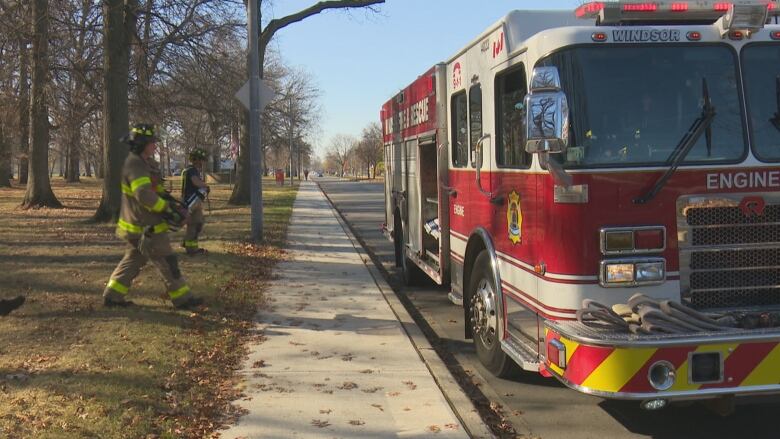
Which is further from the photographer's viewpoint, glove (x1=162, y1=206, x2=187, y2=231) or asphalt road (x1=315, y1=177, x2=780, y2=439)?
glove (x1=162, y1=206, x2=187, y2=231)

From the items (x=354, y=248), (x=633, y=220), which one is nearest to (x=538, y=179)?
(x=633, y=220)

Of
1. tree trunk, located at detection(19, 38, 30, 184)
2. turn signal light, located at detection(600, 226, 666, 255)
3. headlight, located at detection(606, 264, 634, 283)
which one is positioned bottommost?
headlight, located at detection(606, 264, 634, 283)

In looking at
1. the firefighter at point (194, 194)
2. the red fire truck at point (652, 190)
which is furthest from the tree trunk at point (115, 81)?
the red fire truck at point (652, 190)

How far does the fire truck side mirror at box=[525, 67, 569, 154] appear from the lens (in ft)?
12.2

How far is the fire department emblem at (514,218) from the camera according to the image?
15.0ft

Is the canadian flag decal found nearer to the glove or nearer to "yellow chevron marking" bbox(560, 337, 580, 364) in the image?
"yellow chevron marking" bbox(560, 337, 580, 364)

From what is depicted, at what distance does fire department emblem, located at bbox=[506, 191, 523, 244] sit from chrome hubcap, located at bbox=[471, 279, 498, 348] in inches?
24.6

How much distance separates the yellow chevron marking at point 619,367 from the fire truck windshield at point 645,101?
1.10 metres

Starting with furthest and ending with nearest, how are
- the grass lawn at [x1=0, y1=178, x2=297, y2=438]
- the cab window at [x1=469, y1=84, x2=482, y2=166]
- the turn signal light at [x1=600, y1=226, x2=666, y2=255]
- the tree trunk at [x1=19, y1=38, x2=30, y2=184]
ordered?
the tree trunk at [x1=19, y1=38, x2=30, y2=184], the cab window at [x1=469, y1=84, x2=482, y2=166], the grass lawn at [x1=0, y1=178, x2=297, y2=438], the turn signal light at [x1=600, y1=226, x2=666, y2=255]

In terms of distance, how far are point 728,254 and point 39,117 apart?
21.5 m

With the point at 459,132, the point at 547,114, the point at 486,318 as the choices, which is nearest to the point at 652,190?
the point at 547,114

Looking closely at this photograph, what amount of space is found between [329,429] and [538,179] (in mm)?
2095

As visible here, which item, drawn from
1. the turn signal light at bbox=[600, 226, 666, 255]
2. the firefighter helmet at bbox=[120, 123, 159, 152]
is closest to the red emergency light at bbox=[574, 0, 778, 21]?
the turn signal light at bbox=[600, 226, 666, 255]

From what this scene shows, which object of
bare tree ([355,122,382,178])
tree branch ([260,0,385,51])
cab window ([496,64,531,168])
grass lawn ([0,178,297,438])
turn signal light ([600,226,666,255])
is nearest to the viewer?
turn signal light ([600,226,666,255])
